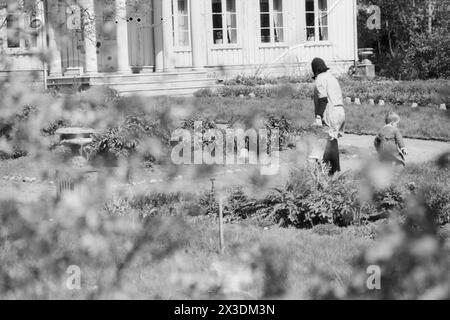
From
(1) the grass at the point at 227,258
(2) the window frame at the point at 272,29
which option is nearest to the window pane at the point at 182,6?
(2) the window frame at the point at 272,29

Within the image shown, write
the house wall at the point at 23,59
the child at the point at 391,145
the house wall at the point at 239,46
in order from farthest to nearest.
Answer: the house wall at the point at 239,46 < the house wall at the point at 23,59 < the child at the point at 391,145

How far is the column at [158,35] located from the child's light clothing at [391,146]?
14942 millimetres

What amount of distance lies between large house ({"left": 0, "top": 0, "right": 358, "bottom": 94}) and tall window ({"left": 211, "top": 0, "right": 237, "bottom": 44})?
34 mm

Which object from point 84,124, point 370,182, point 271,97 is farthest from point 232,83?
point 370,182

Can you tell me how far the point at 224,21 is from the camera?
89.4 feet

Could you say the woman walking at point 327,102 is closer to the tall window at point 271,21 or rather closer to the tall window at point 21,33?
the tall window at point 21,33

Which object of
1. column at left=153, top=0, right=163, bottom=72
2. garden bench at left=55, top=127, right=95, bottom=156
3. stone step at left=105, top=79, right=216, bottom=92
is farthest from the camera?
column at left=153, top=0, right=163, bottom=72

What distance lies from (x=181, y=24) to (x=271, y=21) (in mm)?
3185

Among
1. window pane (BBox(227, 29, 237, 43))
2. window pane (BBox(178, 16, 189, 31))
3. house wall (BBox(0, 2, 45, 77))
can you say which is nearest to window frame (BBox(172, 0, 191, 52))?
window pane (BBox(178, 16, 189, 31))

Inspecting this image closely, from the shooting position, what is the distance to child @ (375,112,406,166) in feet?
36.4

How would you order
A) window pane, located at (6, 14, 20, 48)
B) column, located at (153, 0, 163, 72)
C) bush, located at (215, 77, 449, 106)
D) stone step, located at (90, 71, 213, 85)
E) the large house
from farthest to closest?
1. column, located at (153, 0, 163, 72)
2. the large house
3. window pane, located at (6, 14, 20, 48)
4. stone step, located at (90, 71, 213, 85)
5. bush, located at (215, 77, 449, 106)

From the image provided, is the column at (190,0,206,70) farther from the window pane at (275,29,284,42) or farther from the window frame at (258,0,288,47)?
the window pane at (275,29,284,42)

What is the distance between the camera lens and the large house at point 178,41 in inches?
916
